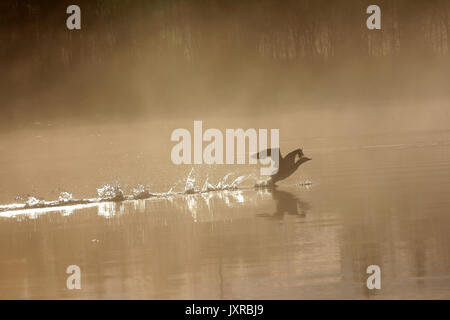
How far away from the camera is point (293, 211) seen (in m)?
24.9

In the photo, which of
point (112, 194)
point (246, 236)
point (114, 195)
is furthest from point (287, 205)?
point (112, 194)

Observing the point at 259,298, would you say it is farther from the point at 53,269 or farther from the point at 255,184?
the point at 255,184

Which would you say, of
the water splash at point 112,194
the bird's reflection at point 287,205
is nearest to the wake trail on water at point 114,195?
the water splash at point 112,194

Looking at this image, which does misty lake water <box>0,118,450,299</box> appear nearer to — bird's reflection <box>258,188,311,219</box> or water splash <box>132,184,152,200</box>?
bird's reflection <box>258,188,311,219</box>

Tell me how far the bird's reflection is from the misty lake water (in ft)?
0.17

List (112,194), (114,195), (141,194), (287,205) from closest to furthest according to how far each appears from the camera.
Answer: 1. (287,205)
2. (114,195)
3. (112,194)
4. (141,194)

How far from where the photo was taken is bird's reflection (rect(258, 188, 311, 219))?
966 inches

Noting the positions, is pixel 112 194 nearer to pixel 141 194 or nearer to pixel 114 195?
pixel 114 195

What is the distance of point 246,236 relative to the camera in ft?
69.3

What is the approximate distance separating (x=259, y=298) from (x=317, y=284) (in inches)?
40.5

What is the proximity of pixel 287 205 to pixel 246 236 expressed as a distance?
5552 mm

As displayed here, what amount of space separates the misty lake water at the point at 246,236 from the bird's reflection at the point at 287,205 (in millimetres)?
51
